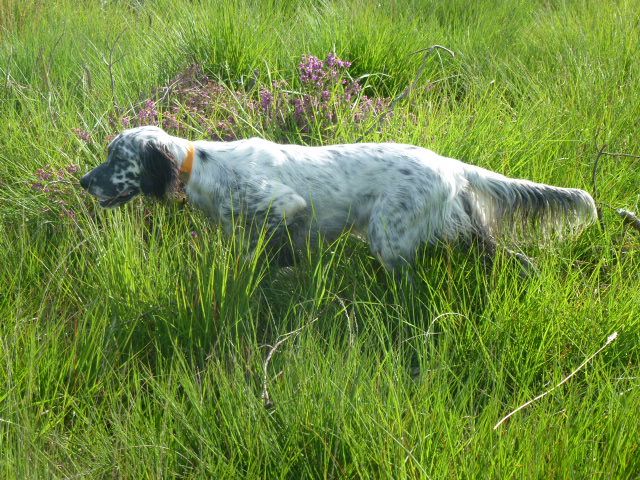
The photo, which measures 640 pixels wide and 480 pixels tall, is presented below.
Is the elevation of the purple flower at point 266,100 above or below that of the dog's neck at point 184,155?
below

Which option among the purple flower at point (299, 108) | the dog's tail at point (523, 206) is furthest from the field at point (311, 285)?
the dog's tail at point (523, 206)

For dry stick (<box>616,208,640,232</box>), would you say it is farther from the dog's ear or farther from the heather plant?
the dog's ear

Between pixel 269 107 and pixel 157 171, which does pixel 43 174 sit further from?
pixel 269 107

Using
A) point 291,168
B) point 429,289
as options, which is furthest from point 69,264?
point 429,289

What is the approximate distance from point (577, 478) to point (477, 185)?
179 cm

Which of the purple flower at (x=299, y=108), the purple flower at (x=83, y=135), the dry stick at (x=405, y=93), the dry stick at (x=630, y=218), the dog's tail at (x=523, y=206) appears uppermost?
the purple flower at (x=83, y=135)

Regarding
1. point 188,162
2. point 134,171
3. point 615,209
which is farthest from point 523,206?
point 134,171

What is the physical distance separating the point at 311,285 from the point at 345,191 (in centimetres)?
68

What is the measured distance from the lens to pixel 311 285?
3.36 metres

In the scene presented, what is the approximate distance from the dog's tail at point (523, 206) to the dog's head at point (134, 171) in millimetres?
1348

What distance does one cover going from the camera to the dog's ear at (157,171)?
3.77 metres

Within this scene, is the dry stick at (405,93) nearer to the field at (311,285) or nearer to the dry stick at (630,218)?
the field at (311,285)

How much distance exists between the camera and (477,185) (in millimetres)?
3822

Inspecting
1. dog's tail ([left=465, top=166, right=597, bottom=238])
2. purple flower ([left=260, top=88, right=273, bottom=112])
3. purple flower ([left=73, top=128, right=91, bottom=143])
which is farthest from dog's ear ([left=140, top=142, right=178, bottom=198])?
dog's tail ([left=465, top=166, right=597, bottom=238])
